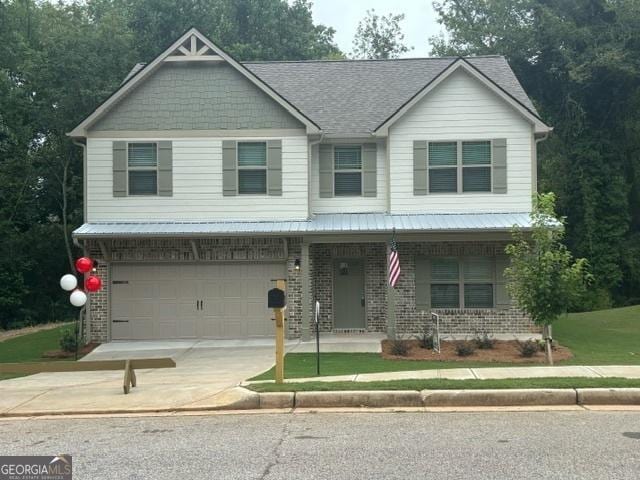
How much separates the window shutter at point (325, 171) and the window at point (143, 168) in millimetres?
4723

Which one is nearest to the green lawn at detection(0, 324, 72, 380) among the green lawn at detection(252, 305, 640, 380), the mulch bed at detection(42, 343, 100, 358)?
the mulch bed at detection(42, 343, 100, 358)

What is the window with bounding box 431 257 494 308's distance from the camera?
60.1ft

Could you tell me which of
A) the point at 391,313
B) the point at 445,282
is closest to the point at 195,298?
the point at 391,313

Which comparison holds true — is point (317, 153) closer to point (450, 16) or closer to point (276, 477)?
point (276, 477)

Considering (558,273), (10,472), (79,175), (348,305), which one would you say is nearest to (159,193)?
(348,305)

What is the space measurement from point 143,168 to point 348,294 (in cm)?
690

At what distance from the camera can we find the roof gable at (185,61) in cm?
1795

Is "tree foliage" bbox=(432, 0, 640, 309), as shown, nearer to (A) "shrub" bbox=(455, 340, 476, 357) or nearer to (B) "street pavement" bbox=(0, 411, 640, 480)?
(A) "shrub" bbox=(455, 340, 476, 357)

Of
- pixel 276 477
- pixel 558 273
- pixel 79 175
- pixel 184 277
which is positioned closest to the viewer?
pixel 276 477

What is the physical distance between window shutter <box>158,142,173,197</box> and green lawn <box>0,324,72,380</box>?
17.4 feet

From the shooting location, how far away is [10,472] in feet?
20.0

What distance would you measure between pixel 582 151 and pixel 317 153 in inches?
740

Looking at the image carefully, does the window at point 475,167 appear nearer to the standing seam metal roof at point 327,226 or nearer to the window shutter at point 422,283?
the standing seam metal roof at point 327,226

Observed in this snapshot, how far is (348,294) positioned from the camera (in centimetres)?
1903
